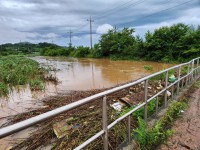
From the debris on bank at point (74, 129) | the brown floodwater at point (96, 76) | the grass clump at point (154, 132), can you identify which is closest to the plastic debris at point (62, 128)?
the debris on bank at point (74, 129)

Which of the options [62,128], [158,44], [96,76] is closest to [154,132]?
[62,128]

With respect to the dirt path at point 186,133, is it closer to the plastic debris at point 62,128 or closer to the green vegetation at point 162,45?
the plastic debris at point 62,128

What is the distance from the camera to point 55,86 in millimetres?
8195

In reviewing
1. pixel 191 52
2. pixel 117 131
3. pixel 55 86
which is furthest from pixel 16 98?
pixel 191 52

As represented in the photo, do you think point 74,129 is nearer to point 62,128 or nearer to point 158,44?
point 62,128

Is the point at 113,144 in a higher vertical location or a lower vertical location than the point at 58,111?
lower

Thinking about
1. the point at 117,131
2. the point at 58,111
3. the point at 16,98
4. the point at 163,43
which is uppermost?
the point at 163,43

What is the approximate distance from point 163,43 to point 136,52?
13.4ft

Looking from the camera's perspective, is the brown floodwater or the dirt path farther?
the brown floodwater

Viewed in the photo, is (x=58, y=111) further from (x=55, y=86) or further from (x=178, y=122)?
(x=55, y=86)

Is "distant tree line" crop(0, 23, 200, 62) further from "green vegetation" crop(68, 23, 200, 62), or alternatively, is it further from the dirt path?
the dirt path

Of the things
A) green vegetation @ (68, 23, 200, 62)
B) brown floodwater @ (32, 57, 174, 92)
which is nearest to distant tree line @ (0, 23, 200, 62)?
green vegetation @ (68, 23, 200, 62)

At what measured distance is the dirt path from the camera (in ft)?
7.92

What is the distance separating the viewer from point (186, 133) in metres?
2.75
